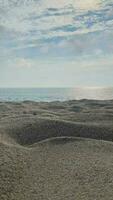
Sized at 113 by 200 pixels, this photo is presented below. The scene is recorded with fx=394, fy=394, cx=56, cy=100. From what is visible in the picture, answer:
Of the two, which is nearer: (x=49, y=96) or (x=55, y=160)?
(x=55, y=160)

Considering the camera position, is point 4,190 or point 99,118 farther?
point 99,118

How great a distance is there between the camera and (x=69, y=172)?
19.0 feet

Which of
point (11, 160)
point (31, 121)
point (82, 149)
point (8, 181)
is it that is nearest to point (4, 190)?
point (8, 181)

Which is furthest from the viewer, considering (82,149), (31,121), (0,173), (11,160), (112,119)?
(112,119)

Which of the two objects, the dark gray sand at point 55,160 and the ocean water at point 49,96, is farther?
the ocean water at point 49,96

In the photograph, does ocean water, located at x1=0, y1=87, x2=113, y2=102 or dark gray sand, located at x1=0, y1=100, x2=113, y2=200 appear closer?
dark gray sand, located at x1=0, y1=100, x2=113, y2=200

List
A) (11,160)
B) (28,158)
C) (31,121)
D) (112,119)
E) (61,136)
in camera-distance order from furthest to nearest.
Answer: (112,119) < (31,121) < (61,136) < (28,158) < (11,160)

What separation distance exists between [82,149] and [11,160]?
152 centimetres

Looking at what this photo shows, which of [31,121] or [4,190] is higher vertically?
[31,121]

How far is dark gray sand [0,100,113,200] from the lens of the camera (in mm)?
5102

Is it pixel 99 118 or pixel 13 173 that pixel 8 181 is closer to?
pixel 13 173

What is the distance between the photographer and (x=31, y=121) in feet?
29.4

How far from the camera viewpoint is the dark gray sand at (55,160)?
510 cm

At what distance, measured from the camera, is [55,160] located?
21.2 feet
